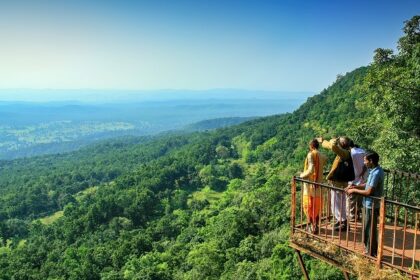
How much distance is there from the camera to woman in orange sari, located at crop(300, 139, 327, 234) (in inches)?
290

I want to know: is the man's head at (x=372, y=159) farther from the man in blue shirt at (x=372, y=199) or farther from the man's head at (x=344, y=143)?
the man's head at (x=344, y=143)

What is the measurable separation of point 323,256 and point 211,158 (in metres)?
81.4

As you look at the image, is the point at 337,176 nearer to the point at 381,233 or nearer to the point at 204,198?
the point at 381,233

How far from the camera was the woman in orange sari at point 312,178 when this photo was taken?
7369 millimetres

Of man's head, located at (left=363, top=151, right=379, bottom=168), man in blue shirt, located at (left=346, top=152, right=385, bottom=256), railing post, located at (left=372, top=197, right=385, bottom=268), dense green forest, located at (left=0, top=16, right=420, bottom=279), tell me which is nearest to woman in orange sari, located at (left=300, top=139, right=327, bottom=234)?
man in blue shirt, located at (left=346, top=152, right=385, bottom=256)

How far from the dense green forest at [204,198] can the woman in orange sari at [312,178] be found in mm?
5652

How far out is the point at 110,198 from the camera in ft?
213

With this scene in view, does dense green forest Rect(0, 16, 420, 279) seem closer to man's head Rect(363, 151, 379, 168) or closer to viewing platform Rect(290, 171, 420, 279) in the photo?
viewing platform Rect(290, 171, 420, 279)

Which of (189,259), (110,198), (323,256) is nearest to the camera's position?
(323,256)

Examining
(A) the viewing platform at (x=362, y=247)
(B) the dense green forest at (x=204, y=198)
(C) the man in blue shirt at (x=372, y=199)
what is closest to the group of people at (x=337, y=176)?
(A) the viewing platform at (x=362, y=247)

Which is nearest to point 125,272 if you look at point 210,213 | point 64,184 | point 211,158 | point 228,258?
point 228,258

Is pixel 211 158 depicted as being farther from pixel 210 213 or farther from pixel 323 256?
pixel 323 256

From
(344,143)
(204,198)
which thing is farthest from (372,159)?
(204,198)

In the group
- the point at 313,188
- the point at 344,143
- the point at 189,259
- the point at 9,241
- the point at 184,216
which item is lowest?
the point at 9,241
